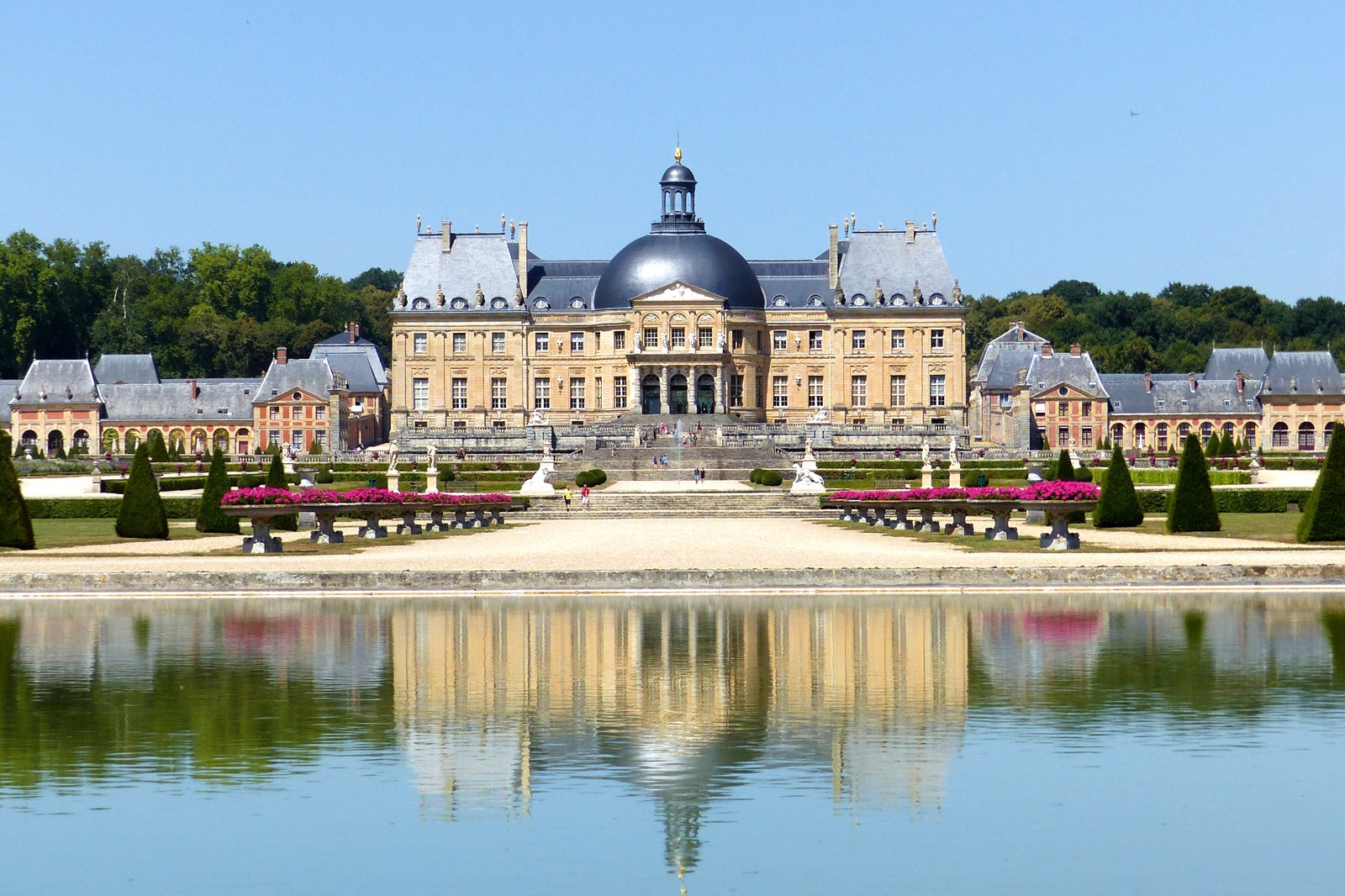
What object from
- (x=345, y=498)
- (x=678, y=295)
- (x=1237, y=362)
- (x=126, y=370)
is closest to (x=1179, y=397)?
(x=1237, y=362)

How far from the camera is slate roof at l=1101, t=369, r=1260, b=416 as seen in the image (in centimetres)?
9231

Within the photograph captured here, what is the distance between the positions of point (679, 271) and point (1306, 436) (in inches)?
1331

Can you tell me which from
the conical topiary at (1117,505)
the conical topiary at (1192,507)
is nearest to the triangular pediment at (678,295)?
the conical topiary at (1117,505)

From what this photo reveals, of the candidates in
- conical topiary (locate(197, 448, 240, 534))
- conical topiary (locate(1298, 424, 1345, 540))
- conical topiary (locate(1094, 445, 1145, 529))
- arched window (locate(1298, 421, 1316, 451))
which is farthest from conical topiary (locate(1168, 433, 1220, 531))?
arched window (locate(1298, 421, 1316, 451))

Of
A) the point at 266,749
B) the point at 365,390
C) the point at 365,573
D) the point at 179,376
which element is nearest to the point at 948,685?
the point at 266,749

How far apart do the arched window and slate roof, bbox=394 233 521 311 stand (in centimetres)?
4064

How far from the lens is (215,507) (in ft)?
130

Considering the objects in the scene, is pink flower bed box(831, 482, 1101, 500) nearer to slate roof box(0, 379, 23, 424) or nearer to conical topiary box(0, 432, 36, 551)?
conical topiary box(0, 432, 36, 551)

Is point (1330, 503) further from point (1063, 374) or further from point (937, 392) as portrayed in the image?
point (1063, 374)

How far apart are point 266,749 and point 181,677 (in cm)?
422

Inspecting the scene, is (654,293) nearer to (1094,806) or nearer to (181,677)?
(181,677)

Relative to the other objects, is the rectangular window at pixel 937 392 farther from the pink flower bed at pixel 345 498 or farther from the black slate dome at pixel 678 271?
the pink flower bed at pixel 345 498

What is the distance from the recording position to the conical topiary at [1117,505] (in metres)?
40.0

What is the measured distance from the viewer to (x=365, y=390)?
95.0 metres
